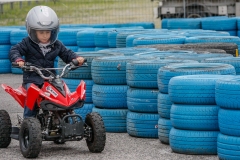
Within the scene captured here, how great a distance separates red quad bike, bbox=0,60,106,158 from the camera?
7910 millimetres

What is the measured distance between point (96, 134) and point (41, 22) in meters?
1.37

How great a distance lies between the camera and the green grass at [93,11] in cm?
2459

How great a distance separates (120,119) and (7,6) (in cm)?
1732

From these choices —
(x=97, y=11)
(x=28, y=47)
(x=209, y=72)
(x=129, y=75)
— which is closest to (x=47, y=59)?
(x=28, y=47)

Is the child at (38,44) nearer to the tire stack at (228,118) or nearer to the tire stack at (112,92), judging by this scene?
the tire stack at (112,92)

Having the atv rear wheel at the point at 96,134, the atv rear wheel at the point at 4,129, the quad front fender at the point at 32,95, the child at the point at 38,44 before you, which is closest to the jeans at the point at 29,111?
the child at the point at 38,44

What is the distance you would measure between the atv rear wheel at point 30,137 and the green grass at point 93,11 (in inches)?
649

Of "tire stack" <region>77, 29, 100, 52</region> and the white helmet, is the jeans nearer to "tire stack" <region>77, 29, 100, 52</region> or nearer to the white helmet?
the white helmet

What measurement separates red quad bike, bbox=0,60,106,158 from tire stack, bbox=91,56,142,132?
1.20m

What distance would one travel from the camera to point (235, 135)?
23.6 ft

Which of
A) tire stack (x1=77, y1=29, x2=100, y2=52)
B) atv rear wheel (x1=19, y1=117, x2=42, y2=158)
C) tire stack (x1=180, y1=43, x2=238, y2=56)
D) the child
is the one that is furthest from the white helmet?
tire stack (x1=77, y1=29, x2=100, y2=52)

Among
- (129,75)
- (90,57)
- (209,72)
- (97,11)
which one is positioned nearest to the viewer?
(209,72)

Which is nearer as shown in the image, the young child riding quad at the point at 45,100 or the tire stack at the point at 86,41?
the young child riding quad at the point at 45,100

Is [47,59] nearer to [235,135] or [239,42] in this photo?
[235,135]
